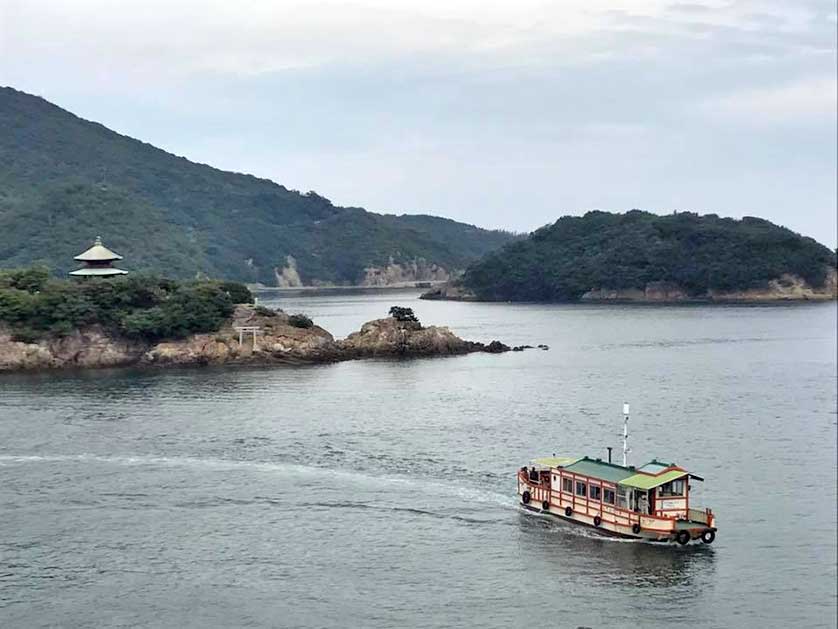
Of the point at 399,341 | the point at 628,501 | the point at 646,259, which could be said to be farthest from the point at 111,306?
the point at 646,259

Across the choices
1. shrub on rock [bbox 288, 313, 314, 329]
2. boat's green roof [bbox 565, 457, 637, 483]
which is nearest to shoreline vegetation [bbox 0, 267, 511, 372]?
shrub on rock [bbox 288, 313, 314, 329]

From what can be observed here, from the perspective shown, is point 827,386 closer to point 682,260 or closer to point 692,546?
point 692,546

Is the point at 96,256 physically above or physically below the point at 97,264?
above

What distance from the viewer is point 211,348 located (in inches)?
2739

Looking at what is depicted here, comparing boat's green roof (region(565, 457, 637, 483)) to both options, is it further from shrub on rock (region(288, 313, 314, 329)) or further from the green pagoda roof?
Result: the green pagoda roof

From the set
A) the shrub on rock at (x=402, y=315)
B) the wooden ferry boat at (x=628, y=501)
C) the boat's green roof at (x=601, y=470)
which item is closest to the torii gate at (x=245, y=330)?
the shrub on rock at (x=402, y=315)

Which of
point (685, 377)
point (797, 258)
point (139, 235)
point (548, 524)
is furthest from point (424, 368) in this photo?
point (139, 235)

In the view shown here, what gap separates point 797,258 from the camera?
134 metres

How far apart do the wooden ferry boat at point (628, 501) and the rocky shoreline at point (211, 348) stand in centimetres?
3985

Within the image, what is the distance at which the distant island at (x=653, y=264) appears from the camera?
135 meters

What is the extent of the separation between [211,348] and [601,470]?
42872 mm

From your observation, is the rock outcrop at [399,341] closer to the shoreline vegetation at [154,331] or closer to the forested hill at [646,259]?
the shoreline vegetation at [154,331]

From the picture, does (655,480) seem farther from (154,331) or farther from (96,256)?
(96,256)

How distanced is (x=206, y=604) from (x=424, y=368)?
141 feet
